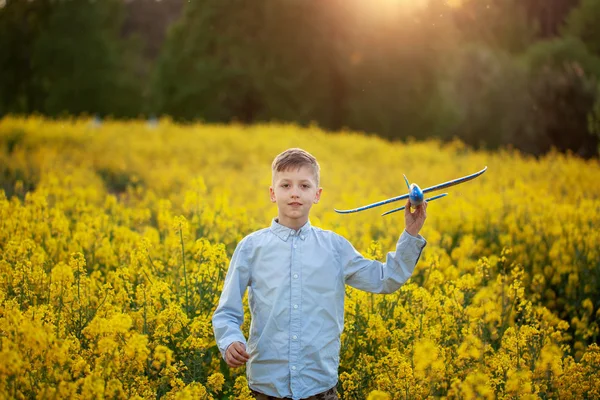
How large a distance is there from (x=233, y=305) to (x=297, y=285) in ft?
0.91

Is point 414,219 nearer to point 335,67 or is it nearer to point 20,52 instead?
point 335,67

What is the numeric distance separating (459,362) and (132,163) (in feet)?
30.0

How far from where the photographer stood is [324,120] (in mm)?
29297

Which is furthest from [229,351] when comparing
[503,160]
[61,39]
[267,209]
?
[61,39]

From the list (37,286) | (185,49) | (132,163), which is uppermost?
(185,49)

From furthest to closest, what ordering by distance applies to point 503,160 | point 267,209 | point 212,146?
1. point 212,146
2. point 503,160
3. point 267,209

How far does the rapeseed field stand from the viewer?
303cm

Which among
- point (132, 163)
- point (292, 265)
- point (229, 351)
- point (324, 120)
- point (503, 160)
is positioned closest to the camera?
point (229, 351)

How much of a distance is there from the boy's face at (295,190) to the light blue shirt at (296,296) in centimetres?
10

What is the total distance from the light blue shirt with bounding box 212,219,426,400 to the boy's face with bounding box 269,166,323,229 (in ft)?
0.32

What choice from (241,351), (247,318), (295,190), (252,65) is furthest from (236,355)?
(252,65)

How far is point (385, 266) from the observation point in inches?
121

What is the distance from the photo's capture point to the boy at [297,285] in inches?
116

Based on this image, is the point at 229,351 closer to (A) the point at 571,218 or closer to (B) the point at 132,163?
(A) the point at 571,218
